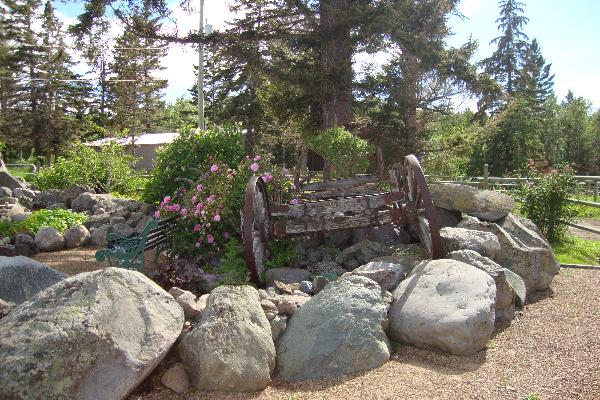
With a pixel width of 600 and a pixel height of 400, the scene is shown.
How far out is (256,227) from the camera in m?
5.58

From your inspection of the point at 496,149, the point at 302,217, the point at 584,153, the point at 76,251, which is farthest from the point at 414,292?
the point at 584,153

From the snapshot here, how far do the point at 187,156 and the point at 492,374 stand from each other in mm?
5782

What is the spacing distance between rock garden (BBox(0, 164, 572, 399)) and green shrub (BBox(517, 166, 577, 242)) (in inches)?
112

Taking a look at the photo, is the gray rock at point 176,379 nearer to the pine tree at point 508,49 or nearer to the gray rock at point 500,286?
the gray rock at point 500,286

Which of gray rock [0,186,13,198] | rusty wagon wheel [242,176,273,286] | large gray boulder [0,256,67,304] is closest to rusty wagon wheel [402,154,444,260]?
rusty wagon wheel [242,176,273,286]

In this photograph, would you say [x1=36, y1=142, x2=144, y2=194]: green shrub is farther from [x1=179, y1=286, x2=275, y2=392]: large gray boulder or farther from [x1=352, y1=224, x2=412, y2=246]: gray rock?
[x1=179, y1=286, x2=275, y2=392]: large gray boulder

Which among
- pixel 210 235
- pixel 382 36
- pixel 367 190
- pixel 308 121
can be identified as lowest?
pixel 210 235

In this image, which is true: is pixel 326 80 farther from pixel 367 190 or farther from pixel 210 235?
pixel 210 235

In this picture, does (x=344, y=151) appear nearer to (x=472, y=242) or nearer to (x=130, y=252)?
(x=472, y=242)

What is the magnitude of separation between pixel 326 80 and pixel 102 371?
10.5 m

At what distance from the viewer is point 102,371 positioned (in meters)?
2.95

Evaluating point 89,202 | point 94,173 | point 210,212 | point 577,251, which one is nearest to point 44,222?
point 89,202

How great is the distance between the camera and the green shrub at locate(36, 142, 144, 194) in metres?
13.3

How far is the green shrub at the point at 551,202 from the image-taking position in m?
8.66
